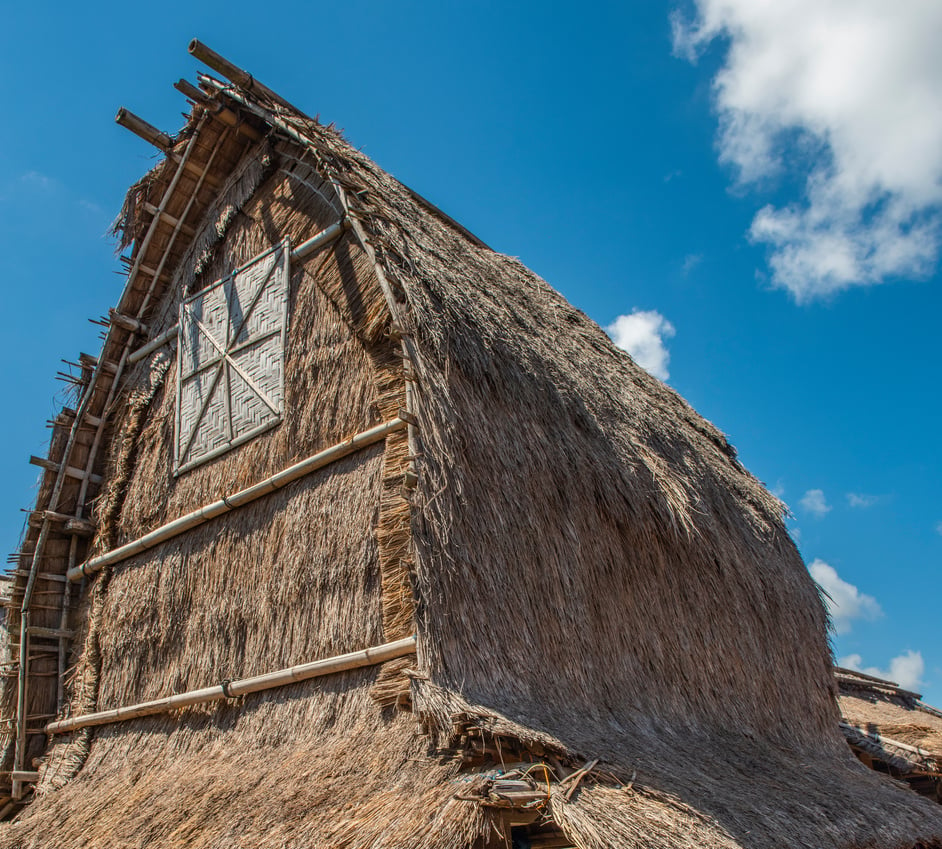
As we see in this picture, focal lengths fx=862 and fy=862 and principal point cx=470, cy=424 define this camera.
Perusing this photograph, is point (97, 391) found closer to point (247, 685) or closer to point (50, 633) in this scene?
point (50, 633)

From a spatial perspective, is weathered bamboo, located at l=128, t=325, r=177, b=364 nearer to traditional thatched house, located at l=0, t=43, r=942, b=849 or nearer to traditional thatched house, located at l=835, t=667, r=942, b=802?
traditional thatched house, located at l=0, t=43, r=942, b=849

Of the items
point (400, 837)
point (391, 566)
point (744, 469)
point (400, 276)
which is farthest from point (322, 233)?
point (744, 469)

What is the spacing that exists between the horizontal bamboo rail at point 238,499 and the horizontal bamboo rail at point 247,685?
3.77 ft

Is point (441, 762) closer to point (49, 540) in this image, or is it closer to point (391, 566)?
point (391, 566)

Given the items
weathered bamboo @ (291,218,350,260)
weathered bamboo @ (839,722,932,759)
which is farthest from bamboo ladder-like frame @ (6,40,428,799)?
weathered bamboo @ (839,722,932,759)

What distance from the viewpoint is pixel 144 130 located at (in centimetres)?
709

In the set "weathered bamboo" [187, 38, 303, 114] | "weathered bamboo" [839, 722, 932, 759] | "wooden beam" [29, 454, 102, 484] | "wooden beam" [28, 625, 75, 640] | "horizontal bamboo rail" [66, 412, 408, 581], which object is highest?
"weathered bamboo" [187, 38, 303, 114]

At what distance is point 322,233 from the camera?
19.5ft

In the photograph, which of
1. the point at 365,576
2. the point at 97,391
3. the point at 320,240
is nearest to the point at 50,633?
the point at 97,391

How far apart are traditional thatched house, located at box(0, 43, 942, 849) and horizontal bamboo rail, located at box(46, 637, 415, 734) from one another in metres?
0.02

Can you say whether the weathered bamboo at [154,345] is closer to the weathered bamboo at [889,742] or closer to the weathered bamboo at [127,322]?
the weathered bamboo at [127,322]

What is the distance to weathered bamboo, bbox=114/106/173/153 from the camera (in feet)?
23.0

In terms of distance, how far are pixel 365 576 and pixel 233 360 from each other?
247 cm

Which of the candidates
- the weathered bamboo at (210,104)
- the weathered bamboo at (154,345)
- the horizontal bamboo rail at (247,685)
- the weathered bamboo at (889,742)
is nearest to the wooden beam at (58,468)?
the weathered bamboo at (154,345)
